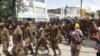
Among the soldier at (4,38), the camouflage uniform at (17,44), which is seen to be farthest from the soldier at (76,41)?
the soldier at (4,38)

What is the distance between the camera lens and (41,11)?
2827 inches

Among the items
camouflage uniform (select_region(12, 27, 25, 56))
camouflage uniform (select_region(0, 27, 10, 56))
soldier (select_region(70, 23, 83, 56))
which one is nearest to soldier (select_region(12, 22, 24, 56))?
camouflage uniform (select_region(12, 27, 25, 56))

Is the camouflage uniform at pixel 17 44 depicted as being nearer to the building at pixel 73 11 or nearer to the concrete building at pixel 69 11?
the concrete building at pixel 69 11

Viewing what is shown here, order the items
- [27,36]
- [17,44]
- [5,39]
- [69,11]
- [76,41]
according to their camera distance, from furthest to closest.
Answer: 1. [69,11]
2. [27,36]
3. [5,39]
4. [17,44]
5. [76,41]

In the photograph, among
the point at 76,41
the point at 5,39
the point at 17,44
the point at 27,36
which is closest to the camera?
the point at 76,41

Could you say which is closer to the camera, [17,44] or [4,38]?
[17,44]

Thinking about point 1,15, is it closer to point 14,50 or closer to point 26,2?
point 26,2

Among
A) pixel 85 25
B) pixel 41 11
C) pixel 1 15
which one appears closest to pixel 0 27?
pixel 85 25

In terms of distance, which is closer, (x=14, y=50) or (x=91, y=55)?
(x=14, y=50)

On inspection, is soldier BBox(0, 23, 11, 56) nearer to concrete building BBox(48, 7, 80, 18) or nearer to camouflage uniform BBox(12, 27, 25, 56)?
camouflage uniform BBox(12, 27, 25, 56)

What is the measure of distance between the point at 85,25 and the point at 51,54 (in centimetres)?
1300

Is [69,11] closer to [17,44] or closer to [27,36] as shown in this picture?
[27,36]

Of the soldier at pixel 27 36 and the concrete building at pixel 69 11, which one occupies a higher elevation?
the soldier at pixel 27 36

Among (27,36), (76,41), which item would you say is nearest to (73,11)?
(27,36)
